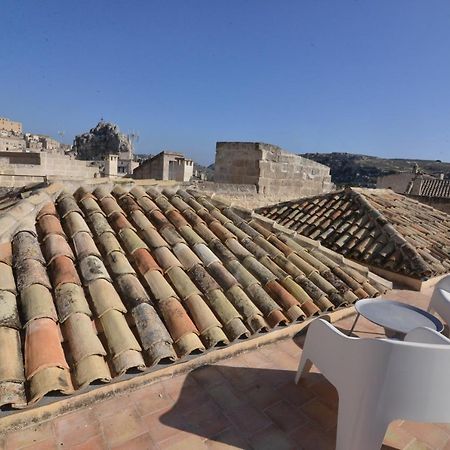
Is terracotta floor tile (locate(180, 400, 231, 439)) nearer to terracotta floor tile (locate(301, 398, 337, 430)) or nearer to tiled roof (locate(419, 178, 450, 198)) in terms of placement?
terracotta floor tile (locate(301, 398, 337, 430))

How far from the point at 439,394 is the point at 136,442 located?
184 centimetres

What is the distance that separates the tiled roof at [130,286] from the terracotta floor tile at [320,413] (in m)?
0.65

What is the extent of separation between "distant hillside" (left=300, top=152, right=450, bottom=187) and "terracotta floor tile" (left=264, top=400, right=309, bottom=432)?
61426 mm

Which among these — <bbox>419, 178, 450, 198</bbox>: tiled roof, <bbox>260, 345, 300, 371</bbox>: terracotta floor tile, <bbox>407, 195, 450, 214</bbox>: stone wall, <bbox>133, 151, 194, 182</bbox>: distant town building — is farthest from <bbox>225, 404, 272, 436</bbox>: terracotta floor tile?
<bbox>419, 178, 450, 198</bbox>: tiled roof

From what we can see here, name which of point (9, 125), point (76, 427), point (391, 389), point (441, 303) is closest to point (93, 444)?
point (76, 427)

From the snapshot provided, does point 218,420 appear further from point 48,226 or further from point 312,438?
point 48,226

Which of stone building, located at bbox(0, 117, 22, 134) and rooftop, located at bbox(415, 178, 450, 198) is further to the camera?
stone building, located at bbox(0, 117, 22, 134)

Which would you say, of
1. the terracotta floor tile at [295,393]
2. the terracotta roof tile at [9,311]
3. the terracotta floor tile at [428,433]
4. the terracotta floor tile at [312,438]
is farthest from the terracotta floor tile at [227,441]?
the terracotta roof tile at [9,311]

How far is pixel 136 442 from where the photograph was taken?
203 centimetres

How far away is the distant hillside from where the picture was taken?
218ft

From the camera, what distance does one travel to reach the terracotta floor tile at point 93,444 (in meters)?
1.95

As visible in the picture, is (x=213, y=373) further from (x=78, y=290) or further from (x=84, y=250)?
(x=84, y=250)

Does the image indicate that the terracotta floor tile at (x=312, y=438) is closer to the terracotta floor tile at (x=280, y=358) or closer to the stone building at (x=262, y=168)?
the terracotta floor tile at (x=280, y=358)

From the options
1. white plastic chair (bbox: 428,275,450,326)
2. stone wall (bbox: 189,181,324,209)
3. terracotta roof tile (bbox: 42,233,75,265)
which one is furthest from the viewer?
stone wall (bbox: 189,181,324,209)
